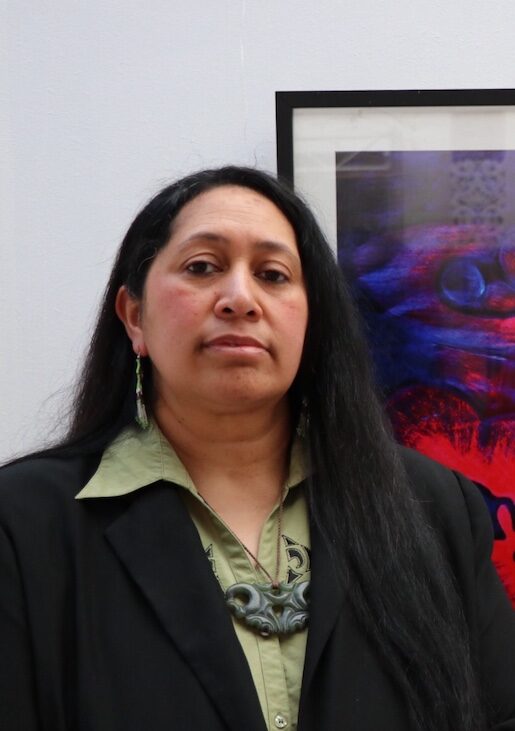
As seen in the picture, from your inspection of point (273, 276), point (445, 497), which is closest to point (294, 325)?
point (273, 276)

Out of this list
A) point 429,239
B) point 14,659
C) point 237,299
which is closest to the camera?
point 14,659

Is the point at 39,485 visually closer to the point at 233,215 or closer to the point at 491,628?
the point at 233,215

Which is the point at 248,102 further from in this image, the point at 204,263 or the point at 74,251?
the point at 204,263

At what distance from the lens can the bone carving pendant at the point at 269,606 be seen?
3.25ft

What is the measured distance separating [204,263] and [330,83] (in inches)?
20.1

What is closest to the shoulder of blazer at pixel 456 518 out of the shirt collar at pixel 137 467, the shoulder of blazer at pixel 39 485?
the shirt collar at pixel 137 467

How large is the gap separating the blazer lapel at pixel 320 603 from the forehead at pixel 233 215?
0.36 metres

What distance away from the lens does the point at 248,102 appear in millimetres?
1436

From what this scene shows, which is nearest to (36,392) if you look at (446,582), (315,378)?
(315,378)

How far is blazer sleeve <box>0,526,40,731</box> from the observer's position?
91 centimetres

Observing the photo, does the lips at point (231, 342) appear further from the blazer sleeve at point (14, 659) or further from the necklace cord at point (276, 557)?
the blazer sleeve at point (14, 659)

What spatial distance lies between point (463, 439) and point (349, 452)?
0.34 meters

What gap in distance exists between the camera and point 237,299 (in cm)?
102

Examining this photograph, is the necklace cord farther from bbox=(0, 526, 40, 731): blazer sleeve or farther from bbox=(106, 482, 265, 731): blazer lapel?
bbox=(0, 526, 40, 731): blazer sleeve
